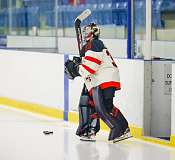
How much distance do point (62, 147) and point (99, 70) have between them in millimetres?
868

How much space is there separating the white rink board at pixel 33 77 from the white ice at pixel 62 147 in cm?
71

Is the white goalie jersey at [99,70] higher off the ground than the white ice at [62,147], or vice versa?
the white goalie jersey at [99,70]

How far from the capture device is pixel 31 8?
34.6 feet

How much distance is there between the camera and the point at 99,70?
6125 millimetres

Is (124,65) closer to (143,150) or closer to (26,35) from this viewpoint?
(143,150)

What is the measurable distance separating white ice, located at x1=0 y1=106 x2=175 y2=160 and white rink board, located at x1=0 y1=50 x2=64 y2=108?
0.71 m

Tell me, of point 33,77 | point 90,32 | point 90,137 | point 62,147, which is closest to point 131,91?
point 90,137

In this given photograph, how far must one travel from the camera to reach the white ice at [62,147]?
18.1 ft

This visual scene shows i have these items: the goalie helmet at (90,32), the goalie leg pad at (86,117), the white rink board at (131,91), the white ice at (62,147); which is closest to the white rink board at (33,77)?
the white ice at (62,147)

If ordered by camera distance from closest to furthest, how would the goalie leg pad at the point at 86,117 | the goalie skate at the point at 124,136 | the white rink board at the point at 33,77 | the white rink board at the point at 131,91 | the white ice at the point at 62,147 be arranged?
the white ice at the point at 62,147 → the goalie skate at the point at 124,136 → the goalie leg pad at the point at 86,117 → the white rink board at the point at 131,91 → the white rink board at the point at 33,77

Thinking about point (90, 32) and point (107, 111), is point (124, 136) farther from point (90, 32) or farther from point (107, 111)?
point (90, 32)

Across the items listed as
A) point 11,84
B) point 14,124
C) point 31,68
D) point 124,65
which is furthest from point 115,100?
point 11,84

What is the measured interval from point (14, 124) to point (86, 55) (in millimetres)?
1853

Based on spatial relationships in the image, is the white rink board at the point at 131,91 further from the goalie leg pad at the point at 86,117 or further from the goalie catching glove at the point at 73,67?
the goalie catching glove at the point at 73,67
